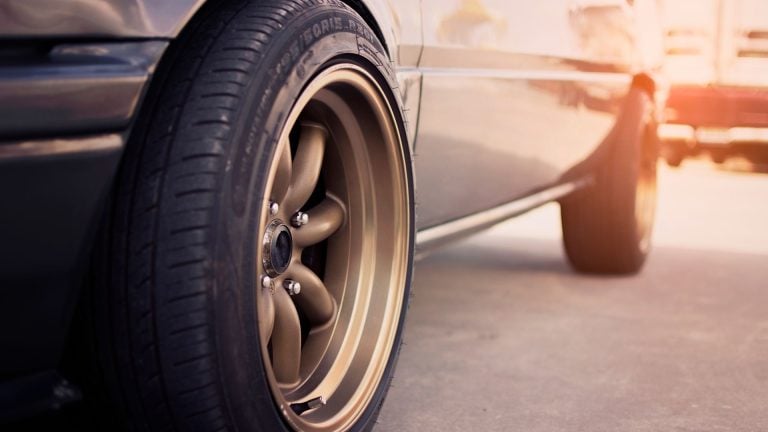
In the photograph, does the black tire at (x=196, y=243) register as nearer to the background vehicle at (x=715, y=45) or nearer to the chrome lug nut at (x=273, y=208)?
the chrome lug nut at (x=273, y=208)

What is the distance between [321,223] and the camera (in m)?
2.21

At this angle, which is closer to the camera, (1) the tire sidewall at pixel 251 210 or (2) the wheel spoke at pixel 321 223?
(1) the tire sidewall at pixel 251 210

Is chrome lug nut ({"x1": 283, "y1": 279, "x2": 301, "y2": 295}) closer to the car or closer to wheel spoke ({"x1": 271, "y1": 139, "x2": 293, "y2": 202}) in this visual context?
the car

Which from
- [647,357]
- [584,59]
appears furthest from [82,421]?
[584,59]

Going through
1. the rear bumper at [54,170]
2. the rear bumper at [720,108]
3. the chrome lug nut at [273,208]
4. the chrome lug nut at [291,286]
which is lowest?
the rear bumper at [720,108]

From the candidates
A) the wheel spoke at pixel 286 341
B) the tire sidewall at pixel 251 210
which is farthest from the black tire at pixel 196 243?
the wheel spoke at pixel 286 341

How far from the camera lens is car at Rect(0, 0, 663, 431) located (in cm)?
147

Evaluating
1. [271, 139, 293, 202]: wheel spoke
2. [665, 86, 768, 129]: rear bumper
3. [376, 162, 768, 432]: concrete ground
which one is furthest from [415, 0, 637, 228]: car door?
[665, 86, 768, 129]: rear bumper

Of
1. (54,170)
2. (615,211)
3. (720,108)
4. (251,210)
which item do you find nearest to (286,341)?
(251,210)

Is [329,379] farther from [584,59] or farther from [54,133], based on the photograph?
[584,59]

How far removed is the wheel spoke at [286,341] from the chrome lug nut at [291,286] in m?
0.02

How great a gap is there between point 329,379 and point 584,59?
1886 mm

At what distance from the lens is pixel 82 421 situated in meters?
1.77

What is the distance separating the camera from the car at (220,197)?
1.47 meters
